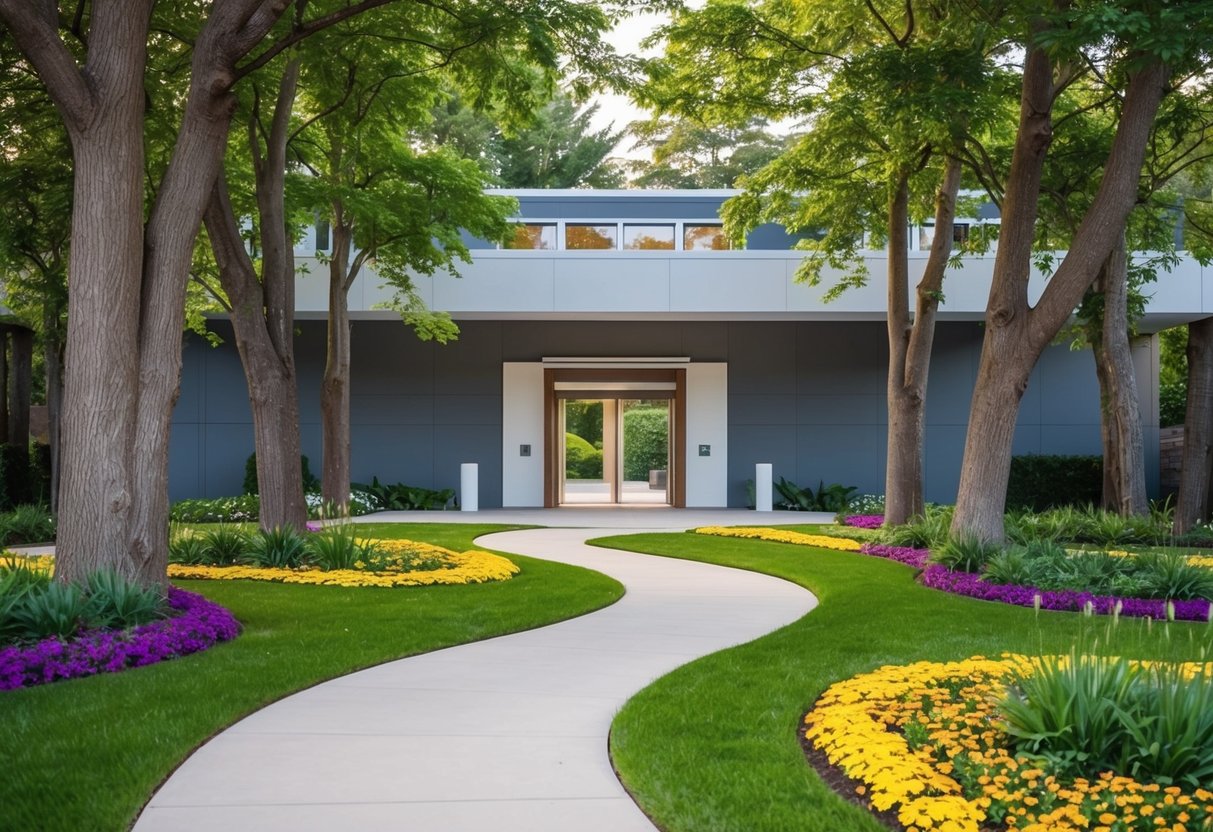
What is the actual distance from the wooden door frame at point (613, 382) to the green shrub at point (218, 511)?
6750 mm

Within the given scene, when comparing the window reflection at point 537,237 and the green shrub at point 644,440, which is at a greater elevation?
the window reflection at point 537,237

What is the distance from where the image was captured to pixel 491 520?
21.0 m

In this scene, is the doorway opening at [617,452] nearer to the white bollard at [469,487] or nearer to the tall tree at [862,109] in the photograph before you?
the white bollard at [469,487]

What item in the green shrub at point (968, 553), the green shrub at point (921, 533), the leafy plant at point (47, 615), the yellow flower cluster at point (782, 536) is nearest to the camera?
the leafy plant at point (47, 615)

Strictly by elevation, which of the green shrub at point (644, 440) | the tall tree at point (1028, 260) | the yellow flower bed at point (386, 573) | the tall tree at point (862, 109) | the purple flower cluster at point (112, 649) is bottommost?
the yellow flower bed at point (386, 573)

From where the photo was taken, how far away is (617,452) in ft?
92.1

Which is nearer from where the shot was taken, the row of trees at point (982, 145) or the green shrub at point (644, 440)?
the row of trees at point (982, 145)

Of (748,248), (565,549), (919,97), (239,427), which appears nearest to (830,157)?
(919,97)

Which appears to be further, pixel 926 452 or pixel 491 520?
pixel 926 452

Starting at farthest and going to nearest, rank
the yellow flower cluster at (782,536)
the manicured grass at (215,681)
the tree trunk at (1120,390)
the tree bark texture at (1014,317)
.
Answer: the tree trunk at (1120,390) → the yellow flower cluster at (782,536) → the tree bark texture at (1014,317) → the manicured grass at (215,681)

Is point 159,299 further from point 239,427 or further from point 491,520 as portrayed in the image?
point 239,427

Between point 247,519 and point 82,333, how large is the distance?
1286cm

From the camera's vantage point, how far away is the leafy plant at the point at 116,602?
768 cm

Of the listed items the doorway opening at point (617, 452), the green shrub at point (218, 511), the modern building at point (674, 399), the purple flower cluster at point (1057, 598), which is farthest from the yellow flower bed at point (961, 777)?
the doorway opening at point (617, 452)
